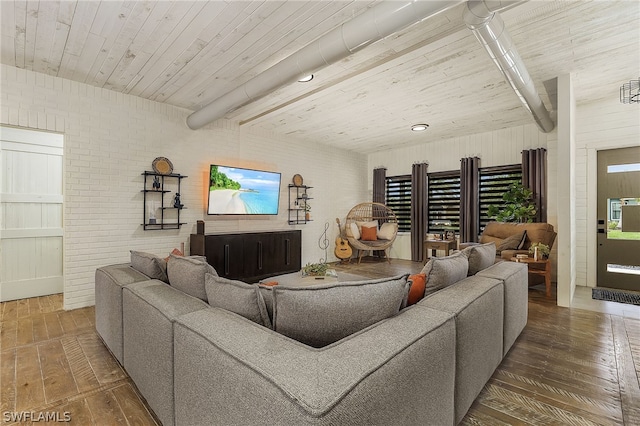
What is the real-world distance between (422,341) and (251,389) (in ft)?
2.13

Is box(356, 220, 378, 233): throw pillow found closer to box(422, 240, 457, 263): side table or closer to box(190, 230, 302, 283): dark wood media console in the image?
box(422, 240, 457, 263): side table

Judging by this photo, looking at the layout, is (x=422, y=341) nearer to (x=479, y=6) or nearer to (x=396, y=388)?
(x=396, y=388)

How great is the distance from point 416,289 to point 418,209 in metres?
5.12

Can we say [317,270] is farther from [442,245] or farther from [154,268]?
[442,245]

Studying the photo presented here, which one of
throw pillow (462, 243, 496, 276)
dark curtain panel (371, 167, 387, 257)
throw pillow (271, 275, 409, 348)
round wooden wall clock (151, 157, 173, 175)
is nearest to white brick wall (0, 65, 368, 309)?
round wooden wall clock (151, 157, 173, 175)

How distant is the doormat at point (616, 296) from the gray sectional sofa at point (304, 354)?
2898 millimetres

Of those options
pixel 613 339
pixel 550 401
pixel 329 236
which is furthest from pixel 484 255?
pixel 329 236

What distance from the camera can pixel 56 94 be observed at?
3.45 m

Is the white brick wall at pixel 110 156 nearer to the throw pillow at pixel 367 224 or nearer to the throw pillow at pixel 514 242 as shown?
the throw pillow at pixel 367 224

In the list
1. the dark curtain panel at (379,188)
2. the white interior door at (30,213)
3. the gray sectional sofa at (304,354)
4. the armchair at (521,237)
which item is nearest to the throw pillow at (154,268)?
the gray sectional sofa at (304,354)

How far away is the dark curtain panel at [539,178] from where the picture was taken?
507cm

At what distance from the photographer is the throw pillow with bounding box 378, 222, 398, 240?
658 centimetres

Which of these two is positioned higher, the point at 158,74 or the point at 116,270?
the point at 158,74

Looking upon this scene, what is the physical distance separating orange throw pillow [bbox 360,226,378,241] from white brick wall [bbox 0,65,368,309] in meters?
2.51
